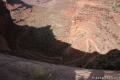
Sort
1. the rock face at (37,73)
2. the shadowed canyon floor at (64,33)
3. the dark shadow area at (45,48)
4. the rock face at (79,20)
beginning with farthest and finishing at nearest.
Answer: the rock face at (79,20), the shadowed canyon floor at (64,33), the dark shadow area at (45,48), the rock face at (37,73)

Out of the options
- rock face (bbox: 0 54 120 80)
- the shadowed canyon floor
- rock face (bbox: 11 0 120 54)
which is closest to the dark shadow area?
the shadowed canyon floor

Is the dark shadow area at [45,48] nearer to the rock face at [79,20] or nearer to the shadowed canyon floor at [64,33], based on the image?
the shadowed canyon floor at [64,33]

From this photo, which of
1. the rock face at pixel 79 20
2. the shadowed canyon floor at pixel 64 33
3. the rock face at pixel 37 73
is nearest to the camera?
the rock face at pixel 37 73

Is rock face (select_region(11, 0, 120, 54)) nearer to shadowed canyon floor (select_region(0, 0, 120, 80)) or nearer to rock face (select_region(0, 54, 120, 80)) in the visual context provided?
shadowed canyon floor (select_region(0, 0, 120, 80))

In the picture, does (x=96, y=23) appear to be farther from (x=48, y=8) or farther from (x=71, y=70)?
(x=71, y=70)

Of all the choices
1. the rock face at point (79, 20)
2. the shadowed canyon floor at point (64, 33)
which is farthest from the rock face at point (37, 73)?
the rock face at point (79, 20)

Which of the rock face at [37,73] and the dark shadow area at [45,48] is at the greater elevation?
Answer: the rock face at [37,73]

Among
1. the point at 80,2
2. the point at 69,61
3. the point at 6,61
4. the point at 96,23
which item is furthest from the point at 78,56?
the point at 80,2

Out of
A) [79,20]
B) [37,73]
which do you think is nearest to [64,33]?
[79,20]

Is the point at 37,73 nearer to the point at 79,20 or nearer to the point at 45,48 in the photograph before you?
the point at 45,48

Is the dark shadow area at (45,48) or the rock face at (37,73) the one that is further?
the dark shadow area at (45,48)
